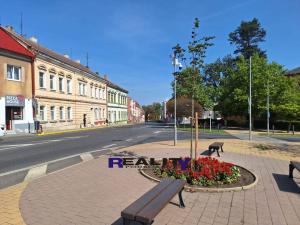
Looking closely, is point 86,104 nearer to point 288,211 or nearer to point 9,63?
point 9,63

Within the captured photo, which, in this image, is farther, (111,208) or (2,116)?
(2,116)

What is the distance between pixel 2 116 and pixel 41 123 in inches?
246

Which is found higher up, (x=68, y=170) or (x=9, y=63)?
(x=9, y=63)

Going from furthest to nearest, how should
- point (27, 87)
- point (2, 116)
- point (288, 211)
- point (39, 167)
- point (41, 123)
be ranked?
point (41, 123), point (27, 87), point (2, 116), point (39, 167), point (288, 211)

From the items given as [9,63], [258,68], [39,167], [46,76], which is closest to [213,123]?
[258,68]

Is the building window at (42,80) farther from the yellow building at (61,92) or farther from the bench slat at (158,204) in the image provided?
the bench slat at (158,204)

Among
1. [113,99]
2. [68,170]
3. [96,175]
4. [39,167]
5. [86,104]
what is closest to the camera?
[96,175]

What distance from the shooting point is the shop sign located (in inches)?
1072

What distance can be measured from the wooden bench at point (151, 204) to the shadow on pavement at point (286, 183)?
125 inches

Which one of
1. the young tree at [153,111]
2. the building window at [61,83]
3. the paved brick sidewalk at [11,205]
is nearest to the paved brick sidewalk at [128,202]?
the paved brick sidewalk at [11,205]

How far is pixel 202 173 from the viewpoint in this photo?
24.5 ft

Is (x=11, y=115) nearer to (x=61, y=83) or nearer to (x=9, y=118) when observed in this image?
(x=9, y=118)

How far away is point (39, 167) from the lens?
33.7ft

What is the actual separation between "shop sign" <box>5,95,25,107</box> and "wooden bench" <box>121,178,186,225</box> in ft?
82.7
